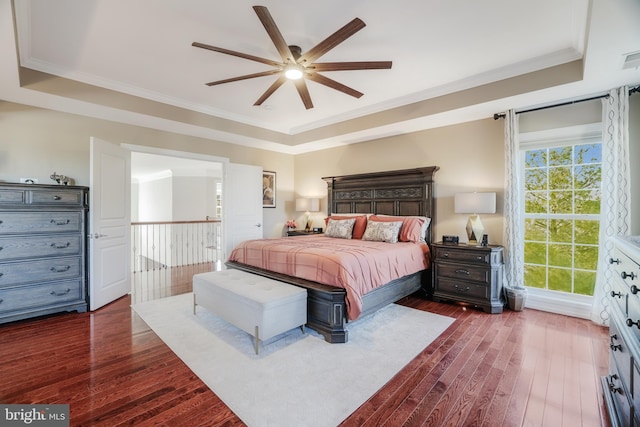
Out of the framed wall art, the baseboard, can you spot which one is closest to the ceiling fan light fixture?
the framed wall art

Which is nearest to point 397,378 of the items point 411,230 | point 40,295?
point 411,230

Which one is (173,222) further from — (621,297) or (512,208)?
(621,297)

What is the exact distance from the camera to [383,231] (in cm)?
427

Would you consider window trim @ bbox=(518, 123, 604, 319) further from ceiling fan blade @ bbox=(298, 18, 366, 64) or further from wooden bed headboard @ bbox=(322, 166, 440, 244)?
ceiling fan blade @ bbox=(298, 18, 366, 64)

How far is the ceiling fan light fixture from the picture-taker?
2.74 m

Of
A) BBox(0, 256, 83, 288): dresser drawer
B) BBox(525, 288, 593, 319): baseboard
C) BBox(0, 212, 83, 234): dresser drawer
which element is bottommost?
BBox(525, 288, 593, 319): baseboard

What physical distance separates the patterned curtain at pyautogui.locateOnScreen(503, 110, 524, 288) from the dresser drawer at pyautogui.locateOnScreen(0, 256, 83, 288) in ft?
17.9

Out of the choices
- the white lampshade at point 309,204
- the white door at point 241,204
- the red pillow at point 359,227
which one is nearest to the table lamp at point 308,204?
the white lampshade at point 309,204

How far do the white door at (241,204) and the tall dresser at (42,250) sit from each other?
2198 millimetres

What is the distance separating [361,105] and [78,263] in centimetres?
450

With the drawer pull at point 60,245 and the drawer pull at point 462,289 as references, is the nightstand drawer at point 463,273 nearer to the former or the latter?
the drawer pull at point 462,289

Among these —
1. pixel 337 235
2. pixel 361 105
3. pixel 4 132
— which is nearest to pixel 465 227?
pixel 337 235

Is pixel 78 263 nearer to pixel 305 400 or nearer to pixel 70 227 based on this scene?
pixel 70 227

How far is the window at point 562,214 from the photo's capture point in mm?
3527
